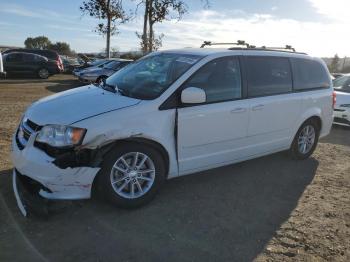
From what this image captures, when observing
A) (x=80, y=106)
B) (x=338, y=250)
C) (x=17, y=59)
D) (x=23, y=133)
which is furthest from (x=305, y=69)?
(x=17, y=59)

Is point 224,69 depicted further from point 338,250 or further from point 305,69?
point 338,250

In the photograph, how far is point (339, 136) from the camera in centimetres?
916

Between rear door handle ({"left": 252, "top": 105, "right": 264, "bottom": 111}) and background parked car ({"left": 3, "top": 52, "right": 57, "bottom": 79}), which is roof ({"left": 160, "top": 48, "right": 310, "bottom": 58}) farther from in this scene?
background parked car ({"left": 3, "top": 52, "right": 57, "bottom": 79})

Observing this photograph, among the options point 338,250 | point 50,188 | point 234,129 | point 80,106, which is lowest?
point 338,250

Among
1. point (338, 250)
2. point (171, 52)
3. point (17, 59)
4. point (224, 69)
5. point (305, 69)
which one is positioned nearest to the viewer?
point (338, 250)

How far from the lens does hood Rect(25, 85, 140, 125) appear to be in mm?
4051

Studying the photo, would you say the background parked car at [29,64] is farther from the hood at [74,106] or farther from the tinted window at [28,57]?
the hood at [74,106]

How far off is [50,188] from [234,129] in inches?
95.6

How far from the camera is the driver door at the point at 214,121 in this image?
464 centimetres

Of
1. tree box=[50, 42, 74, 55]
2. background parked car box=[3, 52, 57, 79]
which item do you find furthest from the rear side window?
tree box=[50, 42, 74, 55]

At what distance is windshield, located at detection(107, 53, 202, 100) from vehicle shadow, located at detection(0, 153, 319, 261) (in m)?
1.31

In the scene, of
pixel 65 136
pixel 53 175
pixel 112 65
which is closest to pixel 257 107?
pixel 65 136

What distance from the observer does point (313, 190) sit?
5.36 metres

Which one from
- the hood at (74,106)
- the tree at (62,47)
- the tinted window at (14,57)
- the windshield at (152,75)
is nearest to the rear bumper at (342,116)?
the windshield at (152,75)
